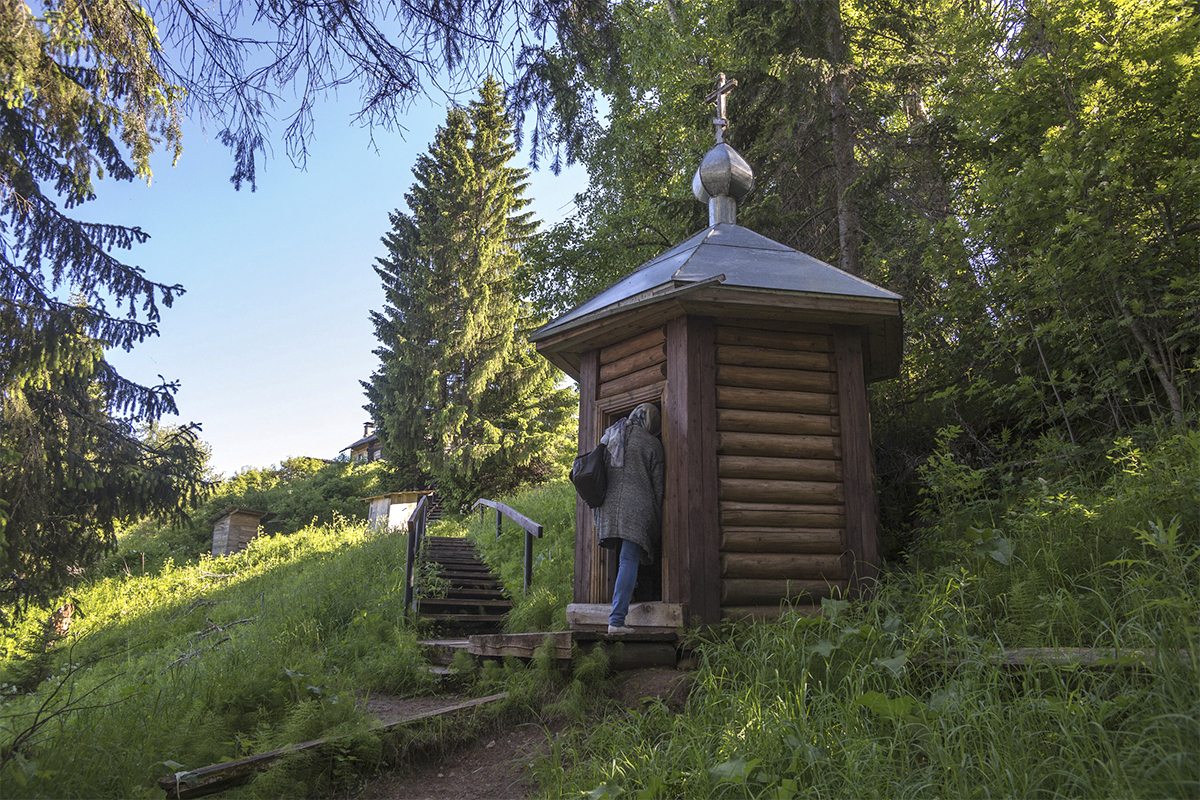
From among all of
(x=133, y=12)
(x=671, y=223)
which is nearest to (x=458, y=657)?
(x=133, y=12)

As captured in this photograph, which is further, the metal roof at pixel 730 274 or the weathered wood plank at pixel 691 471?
the metal roof at pixel 730 274

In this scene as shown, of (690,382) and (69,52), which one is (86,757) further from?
(69,52)

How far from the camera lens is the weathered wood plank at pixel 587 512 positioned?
6.41 m

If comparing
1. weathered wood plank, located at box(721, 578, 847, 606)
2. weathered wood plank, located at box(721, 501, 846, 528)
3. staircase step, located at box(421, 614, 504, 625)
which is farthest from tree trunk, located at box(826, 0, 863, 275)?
staircase step, located at box(421, 614, 504, 625)

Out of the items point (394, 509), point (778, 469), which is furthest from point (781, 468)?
point (394, 509)

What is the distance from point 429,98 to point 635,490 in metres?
3.26

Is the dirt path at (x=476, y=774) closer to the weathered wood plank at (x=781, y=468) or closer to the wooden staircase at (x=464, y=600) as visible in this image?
the weathered wood plank at (x=781, y=468)

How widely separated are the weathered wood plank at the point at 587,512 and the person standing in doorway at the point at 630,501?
1.83 ft

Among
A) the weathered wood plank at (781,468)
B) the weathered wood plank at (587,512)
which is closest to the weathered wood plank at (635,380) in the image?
the weathered wood plank at (587,512)

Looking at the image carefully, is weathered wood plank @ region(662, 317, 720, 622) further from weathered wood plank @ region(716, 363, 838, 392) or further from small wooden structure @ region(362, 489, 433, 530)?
small wooden structure @ region(362, 489, 433, 530)

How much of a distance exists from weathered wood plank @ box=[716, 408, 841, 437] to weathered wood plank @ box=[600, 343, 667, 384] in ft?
2.47

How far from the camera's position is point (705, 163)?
852cm

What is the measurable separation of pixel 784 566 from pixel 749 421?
3.98ft

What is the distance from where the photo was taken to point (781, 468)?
608 cm
